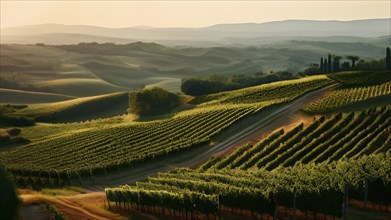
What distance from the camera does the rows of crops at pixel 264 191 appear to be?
4925 cm

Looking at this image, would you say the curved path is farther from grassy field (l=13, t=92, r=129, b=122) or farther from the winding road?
grassy field (l=13, t=92, r=129, b=122)

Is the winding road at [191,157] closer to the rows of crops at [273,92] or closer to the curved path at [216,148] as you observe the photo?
the curved path at [216,148]

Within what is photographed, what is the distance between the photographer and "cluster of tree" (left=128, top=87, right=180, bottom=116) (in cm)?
14288

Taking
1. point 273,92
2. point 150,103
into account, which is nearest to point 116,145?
point 150,103

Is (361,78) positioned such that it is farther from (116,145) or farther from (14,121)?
(14,121)

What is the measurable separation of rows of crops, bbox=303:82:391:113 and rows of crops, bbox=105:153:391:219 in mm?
40171

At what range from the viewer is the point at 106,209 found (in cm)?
6131

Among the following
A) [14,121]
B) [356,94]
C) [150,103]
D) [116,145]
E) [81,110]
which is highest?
[356,94]

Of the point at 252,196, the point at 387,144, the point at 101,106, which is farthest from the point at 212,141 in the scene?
the point at 101,106

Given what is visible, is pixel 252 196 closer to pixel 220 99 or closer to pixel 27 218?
pixel 27 218

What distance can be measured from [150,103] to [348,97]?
6014 cm

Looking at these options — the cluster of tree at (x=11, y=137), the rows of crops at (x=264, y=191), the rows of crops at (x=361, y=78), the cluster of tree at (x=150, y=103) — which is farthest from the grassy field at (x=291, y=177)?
the cluster of tree at (x=11, y=137)

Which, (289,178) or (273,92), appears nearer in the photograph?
(289,178)

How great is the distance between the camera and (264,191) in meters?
50.0
